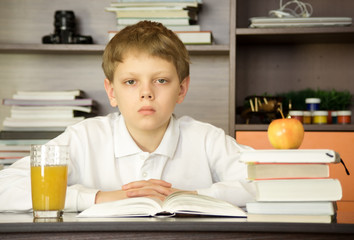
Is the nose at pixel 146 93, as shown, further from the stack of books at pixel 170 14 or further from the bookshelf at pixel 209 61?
the bookshelf at pixel 209 61

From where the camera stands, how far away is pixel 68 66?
2668mm

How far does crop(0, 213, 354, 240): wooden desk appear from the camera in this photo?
2.60ft

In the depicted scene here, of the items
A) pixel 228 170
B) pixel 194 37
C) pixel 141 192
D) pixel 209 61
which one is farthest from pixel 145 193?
pixel 209 61

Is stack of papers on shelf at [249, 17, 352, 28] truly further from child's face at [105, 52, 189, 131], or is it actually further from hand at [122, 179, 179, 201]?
hand at [122, 179, 179, 201]

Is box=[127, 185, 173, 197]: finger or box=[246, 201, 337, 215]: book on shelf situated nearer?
box=[246, 201, 337, 215]: book on shelf

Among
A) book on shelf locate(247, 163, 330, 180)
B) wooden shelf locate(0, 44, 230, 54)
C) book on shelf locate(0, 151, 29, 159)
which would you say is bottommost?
book on shelf locate(0, 151, 29, 159)

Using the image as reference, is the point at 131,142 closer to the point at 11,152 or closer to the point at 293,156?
the point at 293,156

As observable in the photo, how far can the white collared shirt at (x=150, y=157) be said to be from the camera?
161 cm

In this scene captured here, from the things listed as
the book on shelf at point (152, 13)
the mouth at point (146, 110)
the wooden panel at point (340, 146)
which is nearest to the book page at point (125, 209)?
the mouth at point (146, 110)

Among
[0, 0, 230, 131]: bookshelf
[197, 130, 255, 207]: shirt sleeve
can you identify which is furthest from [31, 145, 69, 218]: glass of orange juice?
[0, 0, 230, 131]: bookshelf

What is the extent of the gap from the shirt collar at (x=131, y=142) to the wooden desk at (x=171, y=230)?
80 cm

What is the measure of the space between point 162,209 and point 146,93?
0.56m

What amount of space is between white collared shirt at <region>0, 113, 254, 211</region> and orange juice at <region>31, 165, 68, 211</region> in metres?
0.48

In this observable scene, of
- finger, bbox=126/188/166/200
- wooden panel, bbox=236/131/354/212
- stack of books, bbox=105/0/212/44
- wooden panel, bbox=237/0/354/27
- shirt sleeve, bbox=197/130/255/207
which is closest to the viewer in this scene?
finger, bbox=126/188/166/200
